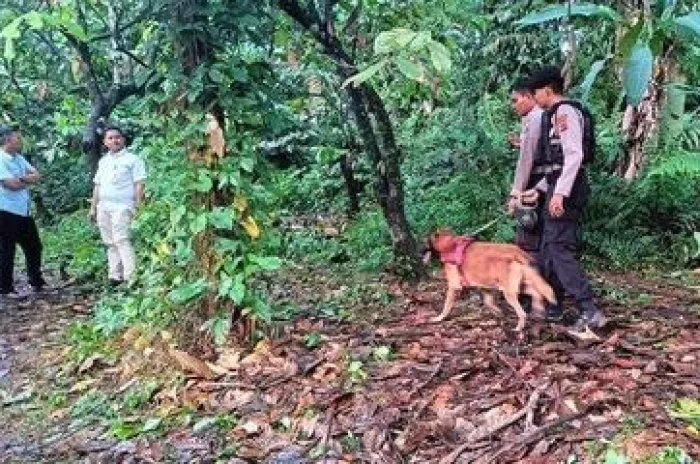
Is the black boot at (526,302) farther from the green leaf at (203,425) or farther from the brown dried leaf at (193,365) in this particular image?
the green leaf at (203,425)

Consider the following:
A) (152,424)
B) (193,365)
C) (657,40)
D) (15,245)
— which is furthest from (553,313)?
(15,245)

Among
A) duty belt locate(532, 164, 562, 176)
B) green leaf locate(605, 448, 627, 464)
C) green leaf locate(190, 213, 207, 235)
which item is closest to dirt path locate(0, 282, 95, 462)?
green leaf locate(190, 213, 207, 235)

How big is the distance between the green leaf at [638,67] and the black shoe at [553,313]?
3.58 m

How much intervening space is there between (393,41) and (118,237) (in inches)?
234

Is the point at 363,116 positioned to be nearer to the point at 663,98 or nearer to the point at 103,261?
the point at 663,98

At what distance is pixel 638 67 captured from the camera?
192 cm

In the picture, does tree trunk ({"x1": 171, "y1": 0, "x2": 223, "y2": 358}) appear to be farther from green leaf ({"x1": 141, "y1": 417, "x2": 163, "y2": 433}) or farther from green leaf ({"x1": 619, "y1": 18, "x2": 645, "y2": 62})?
green leaf ({"x1": 619, "y1": 18, "x2": 645, "y2": 62})

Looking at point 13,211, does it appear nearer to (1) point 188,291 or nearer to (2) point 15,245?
(2) point 15,245

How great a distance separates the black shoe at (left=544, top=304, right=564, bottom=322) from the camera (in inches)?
212

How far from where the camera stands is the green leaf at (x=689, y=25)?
192 centimetres

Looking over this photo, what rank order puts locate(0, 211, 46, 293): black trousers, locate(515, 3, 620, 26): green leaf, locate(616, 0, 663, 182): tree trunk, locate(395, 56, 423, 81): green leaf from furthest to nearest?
1. locate(0, 211, 46, 293): black trousers
2. locate(616, 0, 663, 182): tree trunk
3. locate(395, 56, 423, 81): green leaf
4. locate(515, 3, 620, 26): green leaf

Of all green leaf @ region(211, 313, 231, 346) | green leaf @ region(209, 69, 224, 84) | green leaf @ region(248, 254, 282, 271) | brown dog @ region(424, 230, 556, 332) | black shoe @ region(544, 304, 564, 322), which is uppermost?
green leaf @ region(209, 69, 224, 84)

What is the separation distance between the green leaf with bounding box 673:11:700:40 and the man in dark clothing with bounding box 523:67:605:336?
9.90 feet

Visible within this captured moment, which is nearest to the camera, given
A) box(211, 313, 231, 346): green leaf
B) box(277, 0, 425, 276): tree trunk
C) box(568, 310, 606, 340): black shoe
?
box(568, 310, 606, 340): black shoe
